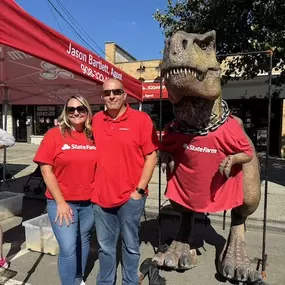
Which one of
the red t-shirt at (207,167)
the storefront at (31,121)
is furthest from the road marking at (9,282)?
the storefront at (31,121)

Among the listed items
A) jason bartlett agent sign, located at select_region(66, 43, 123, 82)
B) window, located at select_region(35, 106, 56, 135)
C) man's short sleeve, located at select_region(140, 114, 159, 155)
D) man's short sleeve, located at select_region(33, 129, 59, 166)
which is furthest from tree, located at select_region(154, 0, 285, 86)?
window, located at select_region(35, 106, 56, 135)

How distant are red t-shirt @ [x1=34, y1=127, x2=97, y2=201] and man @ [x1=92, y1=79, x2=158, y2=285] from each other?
0.24ft

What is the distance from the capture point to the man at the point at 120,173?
2.72 meters

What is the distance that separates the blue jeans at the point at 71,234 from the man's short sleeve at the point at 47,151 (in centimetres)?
34

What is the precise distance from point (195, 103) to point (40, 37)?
63.4 inches

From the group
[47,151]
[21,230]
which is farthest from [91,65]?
[21,230]

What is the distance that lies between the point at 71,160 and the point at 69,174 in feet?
0.38

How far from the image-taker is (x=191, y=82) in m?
2.71

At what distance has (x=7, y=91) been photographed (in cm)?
670

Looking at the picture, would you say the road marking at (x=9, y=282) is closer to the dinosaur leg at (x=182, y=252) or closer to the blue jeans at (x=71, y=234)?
the blue jeans at (x=71, y=234)

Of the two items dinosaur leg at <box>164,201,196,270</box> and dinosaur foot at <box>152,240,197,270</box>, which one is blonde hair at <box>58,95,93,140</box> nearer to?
dinosaur leg at <box>164,201,196,270</box>

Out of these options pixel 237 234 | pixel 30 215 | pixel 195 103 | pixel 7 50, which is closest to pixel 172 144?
pixel 195 103

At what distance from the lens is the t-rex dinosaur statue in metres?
2.84

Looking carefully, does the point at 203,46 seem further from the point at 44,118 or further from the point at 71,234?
the point at 44,118
